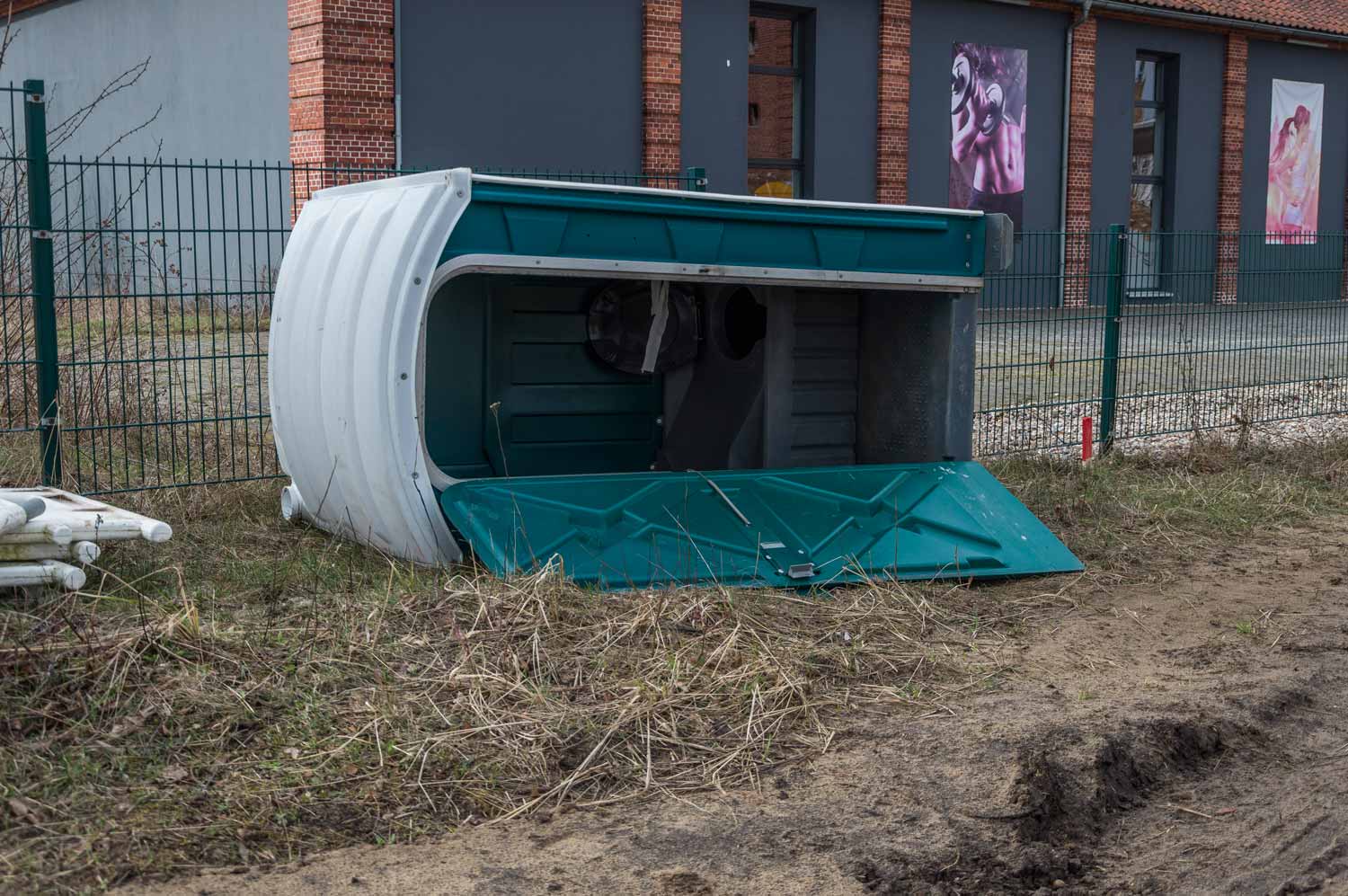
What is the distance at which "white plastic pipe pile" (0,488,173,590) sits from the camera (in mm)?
5047

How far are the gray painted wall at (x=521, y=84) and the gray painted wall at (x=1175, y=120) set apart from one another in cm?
1036

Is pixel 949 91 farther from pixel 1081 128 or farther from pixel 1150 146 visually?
pixel 1150 146

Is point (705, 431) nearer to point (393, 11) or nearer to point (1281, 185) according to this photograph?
point (393, 11)

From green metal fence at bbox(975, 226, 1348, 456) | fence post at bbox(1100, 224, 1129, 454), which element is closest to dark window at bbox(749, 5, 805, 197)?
green metal fence at bbox(975, 226, 1348, 456)

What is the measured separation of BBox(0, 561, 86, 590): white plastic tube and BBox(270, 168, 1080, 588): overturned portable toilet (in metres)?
1.21

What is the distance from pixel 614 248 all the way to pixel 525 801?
9.41ft

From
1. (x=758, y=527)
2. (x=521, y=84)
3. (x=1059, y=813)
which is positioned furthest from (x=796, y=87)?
(x=1059, y=813)

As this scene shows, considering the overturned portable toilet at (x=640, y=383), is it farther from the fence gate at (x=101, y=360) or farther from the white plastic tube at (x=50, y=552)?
the white plastic tube at (x=50, y=552)

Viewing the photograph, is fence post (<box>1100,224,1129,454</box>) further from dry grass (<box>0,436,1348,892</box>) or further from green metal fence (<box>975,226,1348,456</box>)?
dry grass (<box>0,436,1348,892</box>)

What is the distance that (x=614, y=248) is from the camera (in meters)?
6.01

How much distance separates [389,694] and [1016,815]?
1.91 m

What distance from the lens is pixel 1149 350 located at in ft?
32.7

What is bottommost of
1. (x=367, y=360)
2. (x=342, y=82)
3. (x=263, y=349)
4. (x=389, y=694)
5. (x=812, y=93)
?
(x=389, y=694)

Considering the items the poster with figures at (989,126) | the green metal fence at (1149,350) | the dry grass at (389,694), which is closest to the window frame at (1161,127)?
the poster with figures at (989,126)
